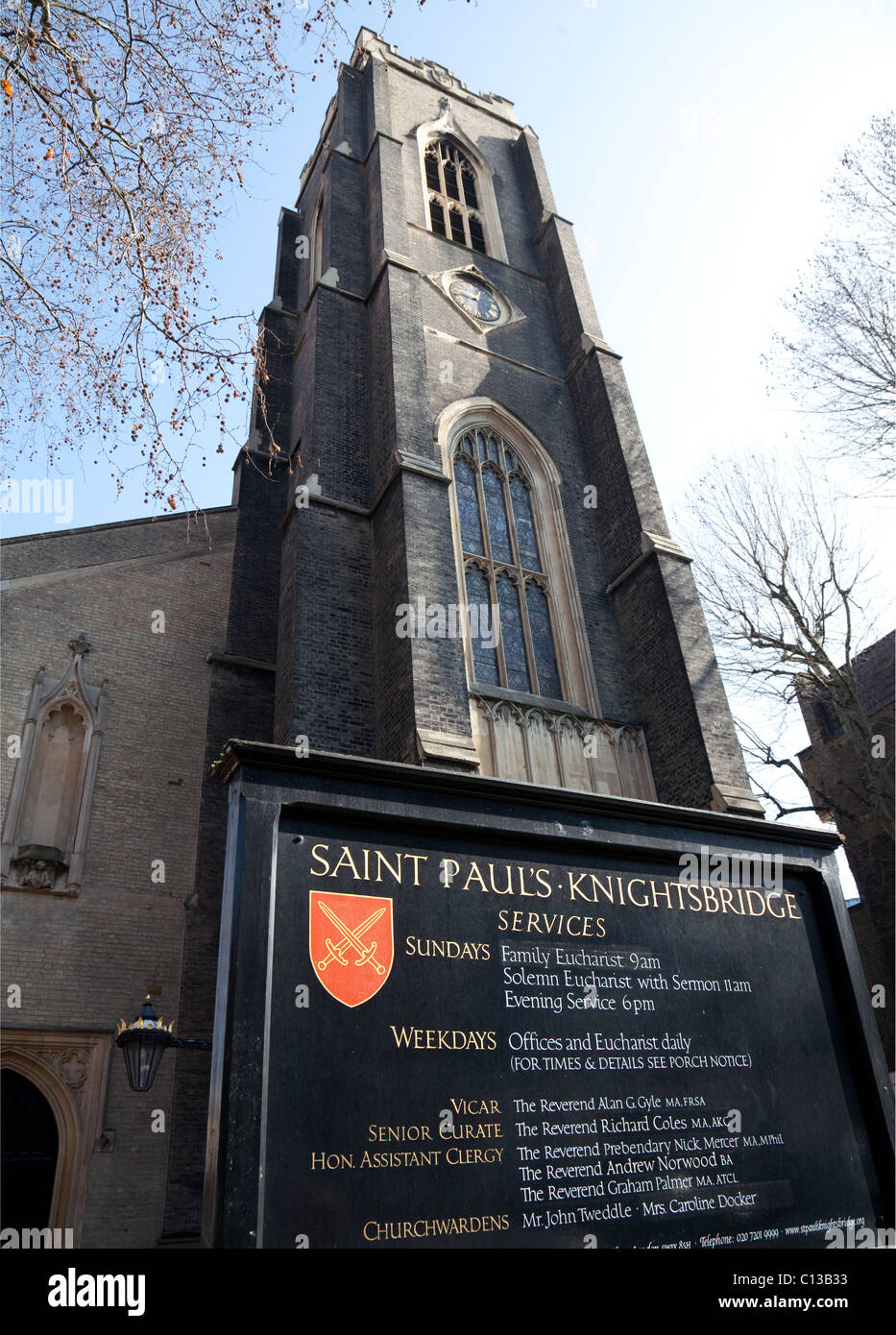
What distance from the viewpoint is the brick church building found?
917 centimetres

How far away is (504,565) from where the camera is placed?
41.5 ft

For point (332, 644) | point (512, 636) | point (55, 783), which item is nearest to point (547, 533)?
point (512, 636)

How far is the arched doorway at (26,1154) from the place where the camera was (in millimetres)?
8438

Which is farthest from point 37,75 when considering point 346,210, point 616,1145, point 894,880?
point 894,880

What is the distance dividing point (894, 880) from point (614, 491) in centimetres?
980

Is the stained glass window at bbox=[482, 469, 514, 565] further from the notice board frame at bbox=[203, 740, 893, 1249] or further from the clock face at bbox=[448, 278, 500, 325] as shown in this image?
the notice board frame at bbox=[203, 740, 893, 1249]

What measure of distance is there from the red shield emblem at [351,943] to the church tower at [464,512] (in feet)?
18.5

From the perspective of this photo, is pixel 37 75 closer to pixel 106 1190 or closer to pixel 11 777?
pixel 11 777

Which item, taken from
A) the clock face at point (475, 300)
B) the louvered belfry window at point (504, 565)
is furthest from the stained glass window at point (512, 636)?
the clock face at point (475, 300)

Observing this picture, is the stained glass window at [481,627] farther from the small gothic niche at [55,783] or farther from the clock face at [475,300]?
the clock face at [475,300]

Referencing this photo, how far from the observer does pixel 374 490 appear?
1208 cm

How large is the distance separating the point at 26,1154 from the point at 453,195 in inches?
755

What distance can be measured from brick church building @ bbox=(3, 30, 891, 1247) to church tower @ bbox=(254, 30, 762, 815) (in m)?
0.05

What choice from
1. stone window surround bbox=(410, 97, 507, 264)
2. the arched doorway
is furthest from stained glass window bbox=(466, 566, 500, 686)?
stone window surround bbox=(410, 97, 507, 264)
